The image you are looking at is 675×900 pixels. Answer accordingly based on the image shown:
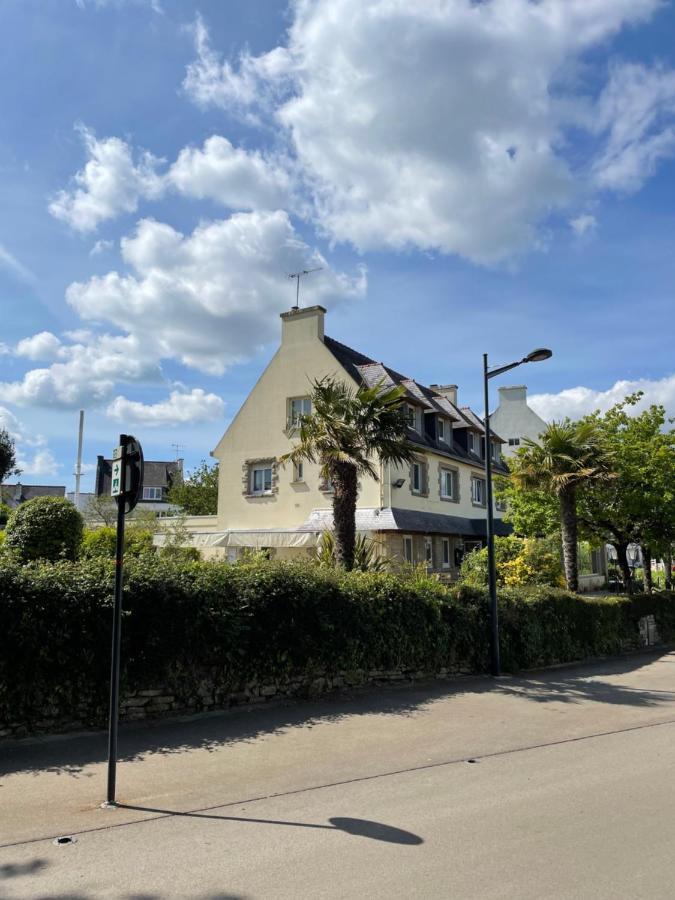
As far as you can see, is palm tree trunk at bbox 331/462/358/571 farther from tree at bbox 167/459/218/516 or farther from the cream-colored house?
tree at bbox 167/459/218/516

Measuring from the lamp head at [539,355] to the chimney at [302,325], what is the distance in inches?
657

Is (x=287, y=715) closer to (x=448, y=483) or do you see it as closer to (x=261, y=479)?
(x=261, y=479)

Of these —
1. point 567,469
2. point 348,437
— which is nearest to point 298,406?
point 567,469

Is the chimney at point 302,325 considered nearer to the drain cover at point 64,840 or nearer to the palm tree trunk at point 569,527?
the palm tree trunk at point 569,527

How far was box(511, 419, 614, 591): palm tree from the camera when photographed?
1936cm

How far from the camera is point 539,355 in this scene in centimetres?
1298

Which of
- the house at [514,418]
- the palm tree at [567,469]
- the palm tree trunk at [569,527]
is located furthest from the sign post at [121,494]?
the house at [514,418]

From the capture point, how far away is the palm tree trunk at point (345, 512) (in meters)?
14.0

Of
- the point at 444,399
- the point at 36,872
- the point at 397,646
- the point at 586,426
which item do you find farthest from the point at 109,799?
the point at 444,399

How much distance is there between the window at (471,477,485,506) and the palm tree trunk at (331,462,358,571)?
20326 mm

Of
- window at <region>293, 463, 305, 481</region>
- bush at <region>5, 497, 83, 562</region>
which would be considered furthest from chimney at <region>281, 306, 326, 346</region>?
bush at <region>5, 497, 83, 562</region>

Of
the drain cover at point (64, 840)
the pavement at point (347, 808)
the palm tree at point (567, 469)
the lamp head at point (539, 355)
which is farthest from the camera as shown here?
the palm tree at point (567, 469)

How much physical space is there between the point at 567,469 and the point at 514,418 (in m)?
27.9

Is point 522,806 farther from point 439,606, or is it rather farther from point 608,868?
point 439,606
